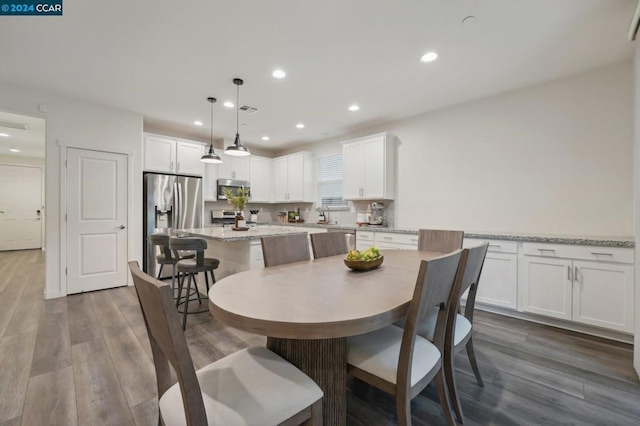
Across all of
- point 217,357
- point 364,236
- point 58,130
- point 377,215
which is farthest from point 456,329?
point 58,130

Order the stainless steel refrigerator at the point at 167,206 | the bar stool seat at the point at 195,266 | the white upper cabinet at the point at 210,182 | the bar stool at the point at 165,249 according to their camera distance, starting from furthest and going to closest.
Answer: the white upper cabinet at the point at 210,182
the stainless steel refrigerator at the point at 167,206
the bar stool at the point at 165,249
the bar stool seat at the point at 195,266

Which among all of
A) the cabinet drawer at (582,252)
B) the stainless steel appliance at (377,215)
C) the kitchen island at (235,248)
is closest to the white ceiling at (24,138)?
the kitchen island at (235,248)

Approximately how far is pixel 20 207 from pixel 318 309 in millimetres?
10173

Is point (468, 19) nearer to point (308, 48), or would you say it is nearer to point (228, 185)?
point (308, 48)

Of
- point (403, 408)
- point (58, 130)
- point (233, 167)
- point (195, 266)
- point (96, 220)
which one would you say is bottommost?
point (403, 408)

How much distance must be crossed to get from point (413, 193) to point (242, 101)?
2811 millimetres

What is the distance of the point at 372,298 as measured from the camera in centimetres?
118

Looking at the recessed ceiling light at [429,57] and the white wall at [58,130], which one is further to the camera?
the white wall at [58,130]

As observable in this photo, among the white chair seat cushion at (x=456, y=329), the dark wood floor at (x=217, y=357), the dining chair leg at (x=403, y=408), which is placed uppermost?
the white chair seat cushion at (x=456, y=329)

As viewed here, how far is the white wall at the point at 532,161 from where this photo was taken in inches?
109

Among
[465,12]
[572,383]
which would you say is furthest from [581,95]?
[572,383]

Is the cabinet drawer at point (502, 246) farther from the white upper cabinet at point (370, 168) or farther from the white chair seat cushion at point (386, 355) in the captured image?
the white chair seat cushion at point (386, 355)

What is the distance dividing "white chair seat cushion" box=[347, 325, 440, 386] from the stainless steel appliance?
127 inches

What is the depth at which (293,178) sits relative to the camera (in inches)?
234
